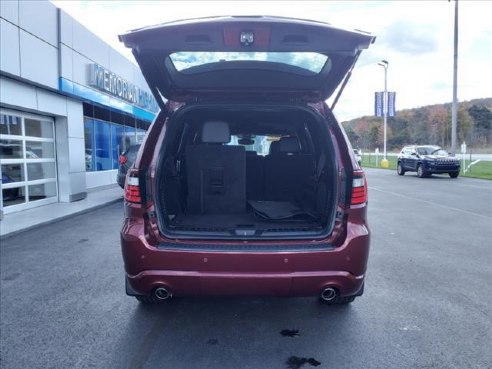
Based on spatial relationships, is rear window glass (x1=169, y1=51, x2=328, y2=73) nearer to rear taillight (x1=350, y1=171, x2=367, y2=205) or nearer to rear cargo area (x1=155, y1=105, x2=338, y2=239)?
rear cargo area (x1=155, y1=105, x2=338, y2=239)

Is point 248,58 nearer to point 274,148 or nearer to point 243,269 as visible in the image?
point 243,269

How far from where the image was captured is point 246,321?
342cm

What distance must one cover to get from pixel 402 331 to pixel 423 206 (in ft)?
25.1

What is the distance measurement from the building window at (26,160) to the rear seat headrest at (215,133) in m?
6.69

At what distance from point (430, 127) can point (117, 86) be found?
77.1m

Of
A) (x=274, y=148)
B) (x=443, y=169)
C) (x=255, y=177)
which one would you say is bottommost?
(x=443, y=169)

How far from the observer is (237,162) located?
4023 millimetres

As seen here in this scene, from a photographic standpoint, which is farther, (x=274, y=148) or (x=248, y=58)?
(x=274, y=148)

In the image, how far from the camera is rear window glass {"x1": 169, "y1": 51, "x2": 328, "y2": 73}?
116 inches

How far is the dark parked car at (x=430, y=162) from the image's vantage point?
1889 centimetres

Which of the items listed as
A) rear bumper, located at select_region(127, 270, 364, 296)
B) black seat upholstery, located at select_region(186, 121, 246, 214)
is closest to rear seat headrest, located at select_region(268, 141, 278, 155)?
black seat upholstery, located at select_region(186, 121, 246, 214)

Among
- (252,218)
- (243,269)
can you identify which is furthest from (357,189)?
(252,218)

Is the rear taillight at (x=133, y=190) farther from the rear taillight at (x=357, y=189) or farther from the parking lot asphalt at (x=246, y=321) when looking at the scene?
the rear taillight at (x=357, y=189)

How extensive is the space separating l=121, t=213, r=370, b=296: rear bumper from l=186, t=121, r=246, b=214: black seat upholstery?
123 centimetres
